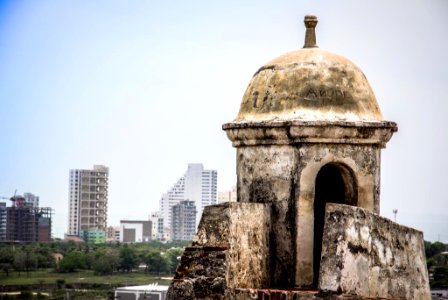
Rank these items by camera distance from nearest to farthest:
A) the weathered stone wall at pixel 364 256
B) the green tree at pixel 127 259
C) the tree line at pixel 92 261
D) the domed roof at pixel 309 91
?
1. the weathered stone wall at pixel 364 256
2. the domed roof at pixel 309 91
3. the tree line at pixel 92 261
4. the green tree at pixel 127 259

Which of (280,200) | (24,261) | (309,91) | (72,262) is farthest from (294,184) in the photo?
(72,262)

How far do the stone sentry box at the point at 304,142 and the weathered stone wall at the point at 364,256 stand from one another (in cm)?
69

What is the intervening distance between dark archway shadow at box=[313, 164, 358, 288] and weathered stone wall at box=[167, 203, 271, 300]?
1.70 feet

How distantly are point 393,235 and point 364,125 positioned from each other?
0.90 m

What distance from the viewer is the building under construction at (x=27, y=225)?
191m

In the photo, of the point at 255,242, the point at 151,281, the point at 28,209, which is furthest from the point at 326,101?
the point at 28,209

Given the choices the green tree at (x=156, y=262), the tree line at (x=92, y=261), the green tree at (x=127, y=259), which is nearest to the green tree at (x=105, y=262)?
the tree line at (x=92, y=261)

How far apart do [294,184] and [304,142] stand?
0.30 meters

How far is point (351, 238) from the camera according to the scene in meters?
9.21

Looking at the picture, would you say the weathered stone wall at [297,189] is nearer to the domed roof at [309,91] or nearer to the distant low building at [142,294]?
the domed roof at [309,91]

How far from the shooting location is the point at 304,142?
10016 millimetres

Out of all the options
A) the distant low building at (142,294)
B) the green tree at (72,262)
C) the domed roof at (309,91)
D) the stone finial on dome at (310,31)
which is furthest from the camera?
the green tree at (72,262)

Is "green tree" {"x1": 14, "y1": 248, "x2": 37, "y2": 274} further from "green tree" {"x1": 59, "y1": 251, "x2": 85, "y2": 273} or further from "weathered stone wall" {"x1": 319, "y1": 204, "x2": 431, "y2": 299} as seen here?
"weathered stone wall" {"x1": 319, "y1": 204, "x2": 431, "y2": 299}

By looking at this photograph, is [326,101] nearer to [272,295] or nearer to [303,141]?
[303,141]
